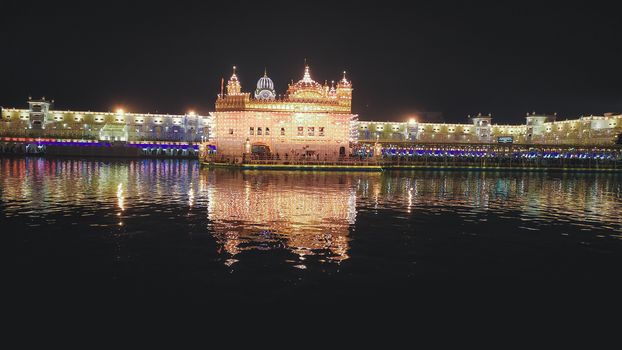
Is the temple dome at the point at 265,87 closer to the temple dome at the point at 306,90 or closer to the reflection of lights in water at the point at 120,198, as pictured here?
the temple dome at the point at 306,90

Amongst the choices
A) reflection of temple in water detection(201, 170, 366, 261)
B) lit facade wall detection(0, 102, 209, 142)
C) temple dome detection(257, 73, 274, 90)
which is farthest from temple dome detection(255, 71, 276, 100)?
reflection of temple in water detection(201, 170, 366, 261)

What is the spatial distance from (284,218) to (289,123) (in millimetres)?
41744

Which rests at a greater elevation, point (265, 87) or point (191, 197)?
point (265, 87)

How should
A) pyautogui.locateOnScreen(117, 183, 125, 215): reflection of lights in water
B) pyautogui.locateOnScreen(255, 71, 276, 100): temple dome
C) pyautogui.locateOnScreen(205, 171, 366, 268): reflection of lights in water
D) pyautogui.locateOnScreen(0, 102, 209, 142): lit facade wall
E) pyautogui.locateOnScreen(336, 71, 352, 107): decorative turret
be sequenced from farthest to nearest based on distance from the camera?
pyautogui.locateOnScreen(0, 102, 209, 142): lit facade wall, pyautogui.locateOnScreen(255, 71, 276, 100): temple dome, pyautogui.locateOnScreen(336, 71, 352, 107): decorative turret, pyautogui.locateOnScreen(117, 183, 125, 215): reflection of lights in water, pyautogui.locateOnScreen(205, 171, 366, 268): reflection of lights in water

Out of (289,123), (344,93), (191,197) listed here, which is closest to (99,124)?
(289,123)

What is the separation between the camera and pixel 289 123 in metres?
60.9

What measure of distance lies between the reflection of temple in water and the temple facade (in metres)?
28.3

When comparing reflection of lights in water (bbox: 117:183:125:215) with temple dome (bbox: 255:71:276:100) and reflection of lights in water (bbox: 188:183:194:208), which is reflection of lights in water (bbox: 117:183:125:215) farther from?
temple dome (bbox: 255:71:276:100)

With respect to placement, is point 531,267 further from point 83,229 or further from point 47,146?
point 47,146

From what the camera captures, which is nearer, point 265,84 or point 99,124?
point 265,84

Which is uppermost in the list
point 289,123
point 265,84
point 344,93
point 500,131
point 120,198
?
point 265,84

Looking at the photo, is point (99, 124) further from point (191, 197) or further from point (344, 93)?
point (191, 197)

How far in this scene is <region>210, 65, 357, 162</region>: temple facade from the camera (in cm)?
6012

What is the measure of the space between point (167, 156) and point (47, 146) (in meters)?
21.2
